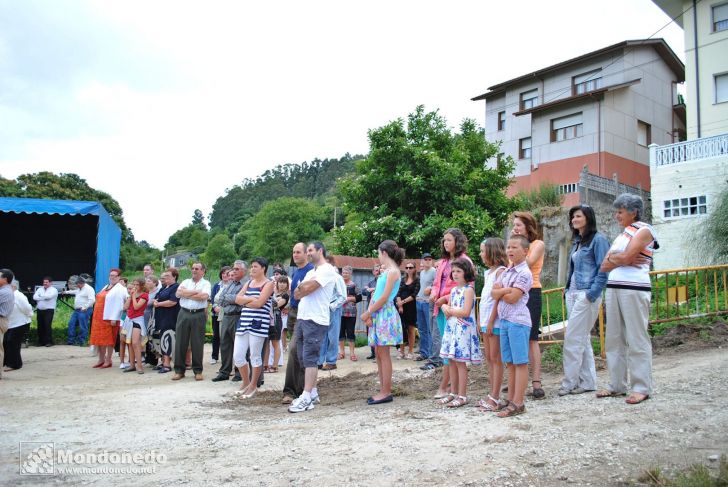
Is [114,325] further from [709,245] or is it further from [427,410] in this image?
[709,245]

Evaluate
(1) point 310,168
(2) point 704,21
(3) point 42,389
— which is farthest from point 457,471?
(1) point 310,168

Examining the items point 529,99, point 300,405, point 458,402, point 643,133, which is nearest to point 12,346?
point 300,405

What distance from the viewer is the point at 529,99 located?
1094 inches

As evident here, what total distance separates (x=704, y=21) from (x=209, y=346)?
20.5m

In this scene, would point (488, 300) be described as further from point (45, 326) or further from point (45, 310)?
point (45, 326)

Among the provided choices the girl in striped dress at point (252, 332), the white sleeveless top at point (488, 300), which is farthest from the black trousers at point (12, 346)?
the white sleeveless top at point (488, 300)

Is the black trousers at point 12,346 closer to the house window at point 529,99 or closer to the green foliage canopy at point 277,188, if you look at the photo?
the house window at point 529,99

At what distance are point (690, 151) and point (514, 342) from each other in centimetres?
1568

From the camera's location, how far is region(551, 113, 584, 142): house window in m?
24.7

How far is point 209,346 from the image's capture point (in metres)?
13.4

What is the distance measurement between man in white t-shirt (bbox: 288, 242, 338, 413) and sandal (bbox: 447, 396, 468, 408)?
152 centimetres

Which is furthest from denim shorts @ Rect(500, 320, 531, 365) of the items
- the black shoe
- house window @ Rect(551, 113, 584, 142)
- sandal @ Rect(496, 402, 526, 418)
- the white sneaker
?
house window @ Rect(551, 113, 584, 142)

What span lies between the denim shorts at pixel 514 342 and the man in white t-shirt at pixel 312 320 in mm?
1998

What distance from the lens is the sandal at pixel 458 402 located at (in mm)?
5405
